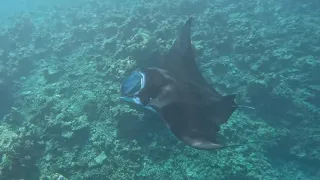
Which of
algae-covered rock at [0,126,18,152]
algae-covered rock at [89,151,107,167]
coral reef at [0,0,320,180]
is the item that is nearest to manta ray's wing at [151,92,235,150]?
coral reef at [0,0,320,180]

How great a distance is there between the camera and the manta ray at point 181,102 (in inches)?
152

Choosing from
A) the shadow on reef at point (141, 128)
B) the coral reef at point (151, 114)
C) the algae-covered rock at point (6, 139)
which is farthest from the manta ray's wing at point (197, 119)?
the algae-covered rock at point (6, 139)

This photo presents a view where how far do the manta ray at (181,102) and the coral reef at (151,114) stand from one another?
271 cm

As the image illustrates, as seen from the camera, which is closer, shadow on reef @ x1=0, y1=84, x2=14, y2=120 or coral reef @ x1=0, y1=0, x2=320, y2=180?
coral reef @ x1=0, y1=0, x2=320, y2=180

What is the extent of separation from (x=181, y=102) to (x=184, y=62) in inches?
47.3

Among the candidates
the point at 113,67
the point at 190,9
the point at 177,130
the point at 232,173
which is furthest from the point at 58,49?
the point at 177,130

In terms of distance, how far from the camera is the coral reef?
271 inches

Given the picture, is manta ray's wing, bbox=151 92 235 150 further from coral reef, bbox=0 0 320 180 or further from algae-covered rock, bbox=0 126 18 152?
algae-covered rock, bbox=0 126 18 152

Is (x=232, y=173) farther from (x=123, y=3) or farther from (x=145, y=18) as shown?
(x=123, y=3)

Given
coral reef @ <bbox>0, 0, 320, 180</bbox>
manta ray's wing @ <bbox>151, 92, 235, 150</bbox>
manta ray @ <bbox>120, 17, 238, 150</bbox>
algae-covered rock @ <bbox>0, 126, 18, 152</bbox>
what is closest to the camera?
manta ray's wing @ <bbox>151, 92, 235, 150</bbox>

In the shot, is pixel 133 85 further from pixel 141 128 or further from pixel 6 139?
pixel 6 139

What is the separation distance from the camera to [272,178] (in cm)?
684

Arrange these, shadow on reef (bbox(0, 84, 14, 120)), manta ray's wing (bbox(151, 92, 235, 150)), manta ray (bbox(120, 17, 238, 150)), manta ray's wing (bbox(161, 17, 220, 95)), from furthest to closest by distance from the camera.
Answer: shadow on reef (bbox(0, 84, 14, 120))
manta ray's wing (bbox(161, 17, 220, 95))
manta ray (bbox(120, 17, 238, 150))
manta ray's wing (bbox(151, 92, 235, 150))

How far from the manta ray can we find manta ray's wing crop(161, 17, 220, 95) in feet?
0.90
